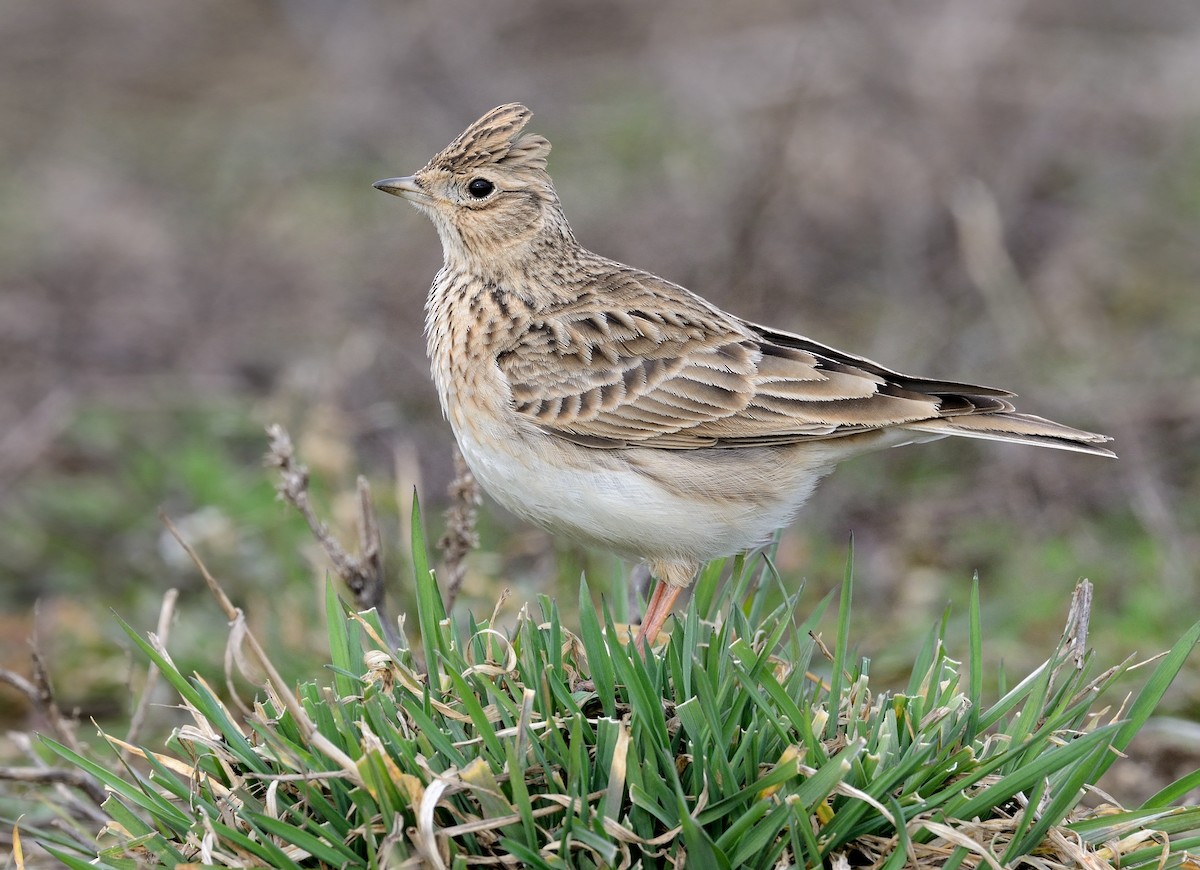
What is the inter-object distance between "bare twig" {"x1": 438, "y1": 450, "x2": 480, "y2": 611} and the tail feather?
132 cm

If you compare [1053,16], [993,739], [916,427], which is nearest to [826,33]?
[1053,16]

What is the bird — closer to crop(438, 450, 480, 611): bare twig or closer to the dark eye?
crop(438, 450, 480, 611): bare twig

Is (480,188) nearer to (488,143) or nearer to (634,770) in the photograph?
(488,143)

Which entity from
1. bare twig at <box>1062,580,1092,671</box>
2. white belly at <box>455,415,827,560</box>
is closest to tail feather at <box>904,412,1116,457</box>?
white belly at <box>455,415,827,560</box>

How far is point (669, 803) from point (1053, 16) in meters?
11.5

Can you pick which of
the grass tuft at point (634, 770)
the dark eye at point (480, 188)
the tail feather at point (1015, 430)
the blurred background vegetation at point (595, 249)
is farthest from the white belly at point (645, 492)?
the dark eye at point (480, 188)

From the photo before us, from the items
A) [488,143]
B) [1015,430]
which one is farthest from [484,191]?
[1015,430]

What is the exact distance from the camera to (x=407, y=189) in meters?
4.88

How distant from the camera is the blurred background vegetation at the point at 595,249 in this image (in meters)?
6.25

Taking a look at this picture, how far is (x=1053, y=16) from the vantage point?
1283 cm

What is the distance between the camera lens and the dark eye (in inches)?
192

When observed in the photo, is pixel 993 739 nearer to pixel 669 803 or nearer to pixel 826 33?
pixel 669 803

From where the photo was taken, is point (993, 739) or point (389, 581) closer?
point (993, 739)

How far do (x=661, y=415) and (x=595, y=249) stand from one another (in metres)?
4.46
